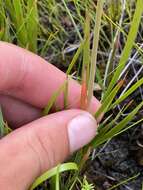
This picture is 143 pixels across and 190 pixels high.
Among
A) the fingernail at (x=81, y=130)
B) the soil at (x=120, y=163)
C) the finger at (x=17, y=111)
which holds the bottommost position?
the soil at (x=120, y=163)

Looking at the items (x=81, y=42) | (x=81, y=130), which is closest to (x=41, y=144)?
(x=81, y=130)

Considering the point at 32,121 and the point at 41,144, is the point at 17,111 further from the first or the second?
the point at 41,144

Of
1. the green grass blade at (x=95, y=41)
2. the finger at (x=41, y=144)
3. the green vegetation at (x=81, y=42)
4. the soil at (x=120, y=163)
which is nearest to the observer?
the green grass blade at (x=95, y=41)

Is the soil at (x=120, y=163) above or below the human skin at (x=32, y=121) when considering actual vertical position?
below

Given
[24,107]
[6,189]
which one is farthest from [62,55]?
[6,189]

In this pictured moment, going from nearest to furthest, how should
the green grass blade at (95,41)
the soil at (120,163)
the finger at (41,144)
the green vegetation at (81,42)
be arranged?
1. the green grass blade at (95,41)
2. the finger at (41,144)
3. the green vegetation at (81,42)
4. the soil at (120,163)

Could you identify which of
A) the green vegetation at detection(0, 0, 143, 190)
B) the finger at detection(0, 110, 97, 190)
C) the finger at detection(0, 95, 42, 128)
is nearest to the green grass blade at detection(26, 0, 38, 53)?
the green vegetation at detection(0, 0, 143, 190)

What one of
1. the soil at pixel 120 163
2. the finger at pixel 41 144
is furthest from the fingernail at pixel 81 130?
the soil at pixel 120 163

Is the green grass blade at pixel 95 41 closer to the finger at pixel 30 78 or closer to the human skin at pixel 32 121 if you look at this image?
the human skin at pixel 32 121
